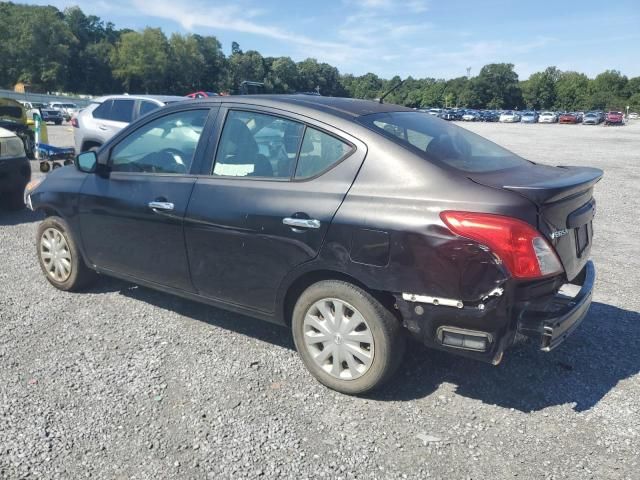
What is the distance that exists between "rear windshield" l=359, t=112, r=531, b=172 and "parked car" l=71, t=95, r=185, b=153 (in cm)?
737

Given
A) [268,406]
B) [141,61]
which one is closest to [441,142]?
[268,406]

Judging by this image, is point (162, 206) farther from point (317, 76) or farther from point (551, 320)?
point (317, 76)

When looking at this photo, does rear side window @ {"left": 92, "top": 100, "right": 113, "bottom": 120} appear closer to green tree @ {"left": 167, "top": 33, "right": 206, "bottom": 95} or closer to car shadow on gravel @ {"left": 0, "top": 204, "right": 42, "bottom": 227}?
car shadow on gravel @ {"left": 0, "top": 204, "right": 42, "bottom": 227}

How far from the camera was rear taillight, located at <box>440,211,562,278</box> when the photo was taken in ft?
8.52

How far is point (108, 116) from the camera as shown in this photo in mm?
10367

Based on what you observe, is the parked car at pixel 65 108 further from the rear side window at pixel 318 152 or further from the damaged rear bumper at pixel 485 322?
the damaged rear bumper at pixel 485 322

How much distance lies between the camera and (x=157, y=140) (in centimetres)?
409

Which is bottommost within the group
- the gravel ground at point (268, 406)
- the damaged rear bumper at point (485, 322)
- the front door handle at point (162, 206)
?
the gravel ground at point (268, 406)

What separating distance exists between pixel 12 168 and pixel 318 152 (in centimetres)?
620

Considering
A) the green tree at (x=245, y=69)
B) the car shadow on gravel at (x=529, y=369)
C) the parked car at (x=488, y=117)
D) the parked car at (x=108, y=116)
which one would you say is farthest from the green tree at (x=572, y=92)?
the car shadow on gravel at (x=529, y=369)

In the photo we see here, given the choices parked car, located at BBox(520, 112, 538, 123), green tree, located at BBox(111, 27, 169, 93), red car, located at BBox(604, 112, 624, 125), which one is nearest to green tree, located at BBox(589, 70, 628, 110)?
parked car, located at BBox(520, 112, 538, 123)

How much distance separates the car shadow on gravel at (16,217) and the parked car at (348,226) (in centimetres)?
410

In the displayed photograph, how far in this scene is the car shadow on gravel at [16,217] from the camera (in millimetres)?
7535

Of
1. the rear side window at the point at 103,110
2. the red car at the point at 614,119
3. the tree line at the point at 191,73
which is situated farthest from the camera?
the tree line at the point at 191,73
